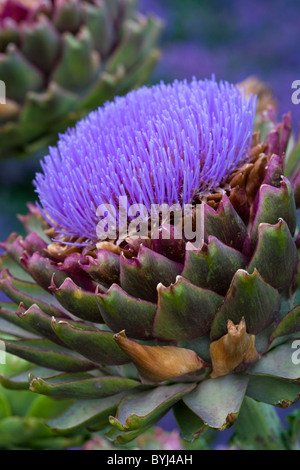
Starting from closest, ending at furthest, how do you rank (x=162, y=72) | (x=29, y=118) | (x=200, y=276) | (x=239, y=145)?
(x=200, y=276), (x=239, y=145), (x=29, y=118), (x=162, y=72)

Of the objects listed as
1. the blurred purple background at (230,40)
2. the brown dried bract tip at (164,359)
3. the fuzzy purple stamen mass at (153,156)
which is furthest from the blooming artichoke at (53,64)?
the blurred purple background at (230,40)

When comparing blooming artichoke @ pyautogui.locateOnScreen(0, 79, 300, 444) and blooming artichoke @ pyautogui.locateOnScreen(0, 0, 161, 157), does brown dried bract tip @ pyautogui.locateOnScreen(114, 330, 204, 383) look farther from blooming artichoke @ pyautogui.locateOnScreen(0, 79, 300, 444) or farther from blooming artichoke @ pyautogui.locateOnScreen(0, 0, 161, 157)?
blooming artichoke @ pyautogui.locateOnScreen(0, 0, 161, 157)

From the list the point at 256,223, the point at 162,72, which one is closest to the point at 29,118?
the point at 256,223

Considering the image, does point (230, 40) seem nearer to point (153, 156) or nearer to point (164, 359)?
point (153, 156)

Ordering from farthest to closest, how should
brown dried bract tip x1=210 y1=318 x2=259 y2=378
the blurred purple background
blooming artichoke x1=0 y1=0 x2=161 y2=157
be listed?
the blurred purple background
blooming artichoke x1=0 y1=0 x2=161 y2=157
brown dried bract tip x1=210 y1=318 x2=259 y2=378

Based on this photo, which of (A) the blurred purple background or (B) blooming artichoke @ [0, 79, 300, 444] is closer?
(B) blooming artichoke @ [0, 79, 300, 444]

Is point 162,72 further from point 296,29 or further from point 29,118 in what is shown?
point 29,118

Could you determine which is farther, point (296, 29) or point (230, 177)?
point (296, 29)

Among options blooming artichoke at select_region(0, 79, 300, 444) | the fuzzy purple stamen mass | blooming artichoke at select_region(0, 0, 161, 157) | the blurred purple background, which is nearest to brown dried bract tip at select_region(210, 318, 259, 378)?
blooming artichoke at select_region(0, 79, 300, 444)

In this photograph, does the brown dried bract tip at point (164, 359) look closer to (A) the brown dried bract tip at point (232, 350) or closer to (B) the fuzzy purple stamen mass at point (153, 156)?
(A) the brown dried bract tip at point (232, 350)
